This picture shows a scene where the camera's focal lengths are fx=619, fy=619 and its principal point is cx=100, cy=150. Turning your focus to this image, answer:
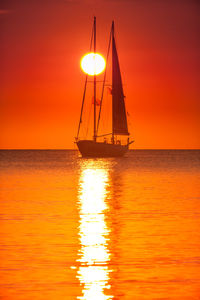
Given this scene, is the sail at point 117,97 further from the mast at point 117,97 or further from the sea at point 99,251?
the sea at point 99,251

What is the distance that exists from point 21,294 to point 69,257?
2.87 metres

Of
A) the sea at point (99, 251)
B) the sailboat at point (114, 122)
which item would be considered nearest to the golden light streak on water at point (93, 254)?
the sea at point (99, 251)

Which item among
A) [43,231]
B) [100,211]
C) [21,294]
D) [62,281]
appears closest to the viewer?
[21,294]

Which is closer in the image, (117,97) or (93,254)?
(93,254)

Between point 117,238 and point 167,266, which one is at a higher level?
point 117,238

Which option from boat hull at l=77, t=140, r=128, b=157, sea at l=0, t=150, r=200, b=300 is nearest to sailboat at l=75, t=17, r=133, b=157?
boat hull at l=77, t=140, r=128, b=157

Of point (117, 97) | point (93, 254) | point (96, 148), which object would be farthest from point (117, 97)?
point (93, 254)

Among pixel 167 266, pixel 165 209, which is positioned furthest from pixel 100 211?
pixel 167 266

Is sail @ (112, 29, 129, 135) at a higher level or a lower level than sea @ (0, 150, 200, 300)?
higher

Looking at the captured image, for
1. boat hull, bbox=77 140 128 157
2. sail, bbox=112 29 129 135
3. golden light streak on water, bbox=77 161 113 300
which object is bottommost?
golden light streak on water, bbox=77 161 113 300

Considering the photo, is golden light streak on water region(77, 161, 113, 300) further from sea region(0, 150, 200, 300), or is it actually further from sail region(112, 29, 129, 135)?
sail region(112, 29, 129, 135)

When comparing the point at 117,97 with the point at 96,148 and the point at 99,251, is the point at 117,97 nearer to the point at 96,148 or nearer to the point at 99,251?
the point at 96,148

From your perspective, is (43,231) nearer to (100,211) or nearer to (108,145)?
(100,211)

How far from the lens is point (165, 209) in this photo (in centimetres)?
2219
